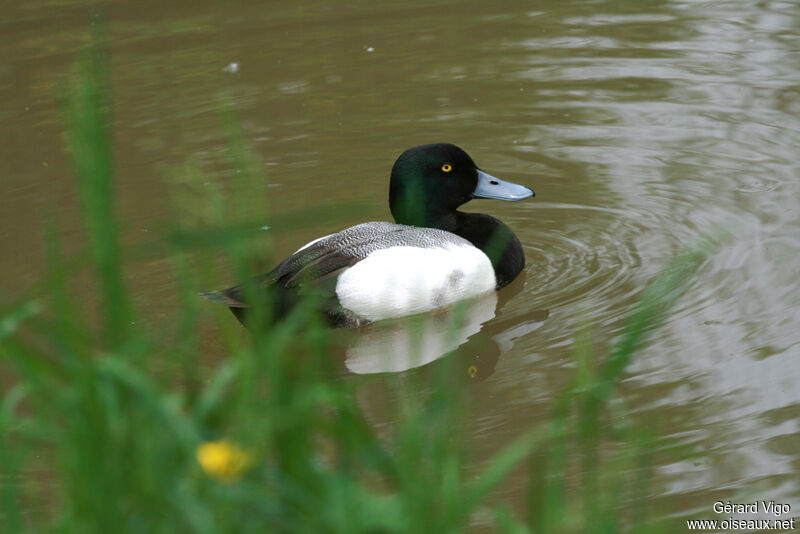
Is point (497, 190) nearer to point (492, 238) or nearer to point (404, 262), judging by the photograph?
point (492, 238)

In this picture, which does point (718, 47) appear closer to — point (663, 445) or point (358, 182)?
point (358, 182)

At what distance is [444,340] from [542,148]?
296 centimetres

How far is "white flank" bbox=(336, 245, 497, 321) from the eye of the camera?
212 inches

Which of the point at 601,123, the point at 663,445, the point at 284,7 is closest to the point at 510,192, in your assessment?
the point at 601,123

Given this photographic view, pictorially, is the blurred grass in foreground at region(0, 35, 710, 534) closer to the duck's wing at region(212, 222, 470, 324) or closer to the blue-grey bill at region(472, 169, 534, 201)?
the duck's wing at region(212, 222, 470, 324)

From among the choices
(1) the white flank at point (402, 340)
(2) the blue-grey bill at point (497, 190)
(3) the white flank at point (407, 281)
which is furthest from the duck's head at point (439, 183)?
(1) the white flank at point (402, 340)

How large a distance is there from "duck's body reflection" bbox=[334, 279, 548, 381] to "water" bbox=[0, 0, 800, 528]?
0.10ft

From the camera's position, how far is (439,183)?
6.19m

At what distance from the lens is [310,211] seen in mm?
1861

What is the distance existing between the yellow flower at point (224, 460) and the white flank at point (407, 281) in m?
3.57

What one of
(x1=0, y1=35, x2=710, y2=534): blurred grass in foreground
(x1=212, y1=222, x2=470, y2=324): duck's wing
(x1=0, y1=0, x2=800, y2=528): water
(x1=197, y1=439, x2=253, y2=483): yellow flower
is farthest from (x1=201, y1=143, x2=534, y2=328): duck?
(x1=197, y1=439, x2=253, y2=483): yellow flower

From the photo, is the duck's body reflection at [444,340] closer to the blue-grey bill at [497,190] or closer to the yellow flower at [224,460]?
the blue-grey bill at [497,190]

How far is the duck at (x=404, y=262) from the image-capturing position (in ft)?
17.6

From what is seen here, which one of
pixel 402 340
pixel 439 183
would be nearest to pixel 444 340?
pixel 402 340
